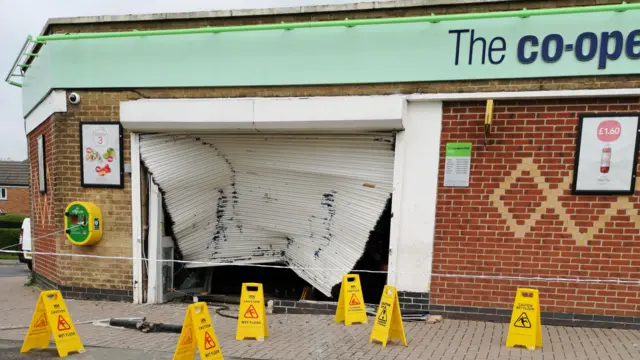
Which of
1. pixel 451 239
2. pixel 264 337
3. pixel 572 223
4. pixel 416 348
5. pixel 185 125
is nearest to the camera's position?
pixel 416 348

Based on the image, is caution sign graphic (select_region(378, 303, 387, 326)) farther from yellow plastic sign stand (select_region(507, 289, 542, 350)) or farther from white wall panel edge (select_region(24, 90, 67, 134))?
white wall panel edge (select_region(24, 90, 67, 134))

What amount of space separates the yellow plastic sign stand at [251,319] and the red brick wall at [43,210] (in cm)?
399

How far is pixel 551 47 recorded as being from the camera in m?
4.68

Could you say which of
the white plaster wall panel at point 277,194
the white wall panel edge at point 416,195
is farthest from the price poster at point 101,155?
the white wall panel edge at point 416,195

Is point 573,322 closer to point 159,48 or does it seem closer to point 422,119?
point 422,119

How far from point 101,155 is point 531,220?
6529 millimetres

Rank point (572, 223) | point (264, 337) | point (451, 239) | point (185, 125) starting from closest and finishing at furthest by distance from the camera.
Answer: point (264, 337) < point (572, 223) < point (451, 239) < point (185, 125)

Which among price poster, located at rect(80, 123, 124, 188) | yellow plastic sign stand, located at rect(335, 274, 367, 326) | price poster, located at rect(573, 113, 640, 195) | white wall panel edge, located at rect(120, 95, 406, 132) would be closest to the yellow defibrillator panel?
price poster, located at rect(80, 123, 124, 188)

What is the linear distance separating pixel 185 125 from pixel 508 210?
4.81 meters

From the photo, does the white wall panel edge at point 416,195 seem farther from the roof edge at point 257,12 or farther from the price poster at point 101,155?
the price poster at point 101,155

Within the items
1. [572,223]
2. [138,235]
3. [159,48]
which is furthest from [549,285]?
[159,48]

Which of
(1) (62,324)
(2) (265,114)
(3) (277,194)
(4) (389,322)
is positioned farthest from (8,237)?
(4) (389,322)

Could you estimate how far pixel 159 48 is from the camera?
18.3 feet

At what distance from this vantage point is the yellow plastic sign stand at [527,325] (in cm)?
402
